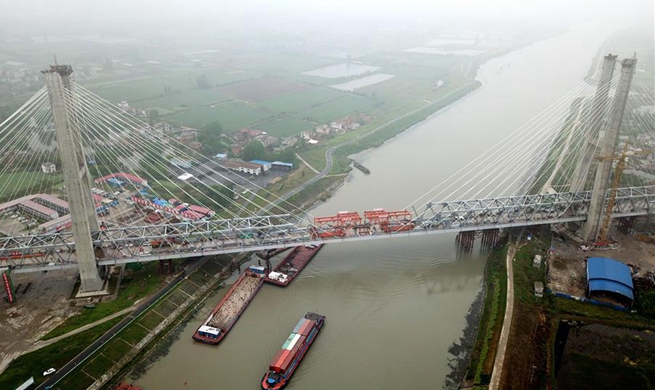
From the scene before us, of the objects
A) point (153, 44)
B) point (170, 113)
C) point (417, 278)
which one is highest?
point (153, 44)

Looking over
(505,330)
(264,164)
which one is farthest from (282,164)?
(505,330)

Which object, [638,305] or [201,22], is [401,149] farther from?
[201,22]

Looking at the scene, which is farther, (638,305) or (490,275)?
(490,275)

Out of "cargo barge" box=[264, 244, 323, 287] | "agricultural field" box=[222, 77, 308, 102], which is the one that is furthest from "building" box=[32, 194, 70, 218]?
"agricultural field" box=[222, 77, 308, 102]

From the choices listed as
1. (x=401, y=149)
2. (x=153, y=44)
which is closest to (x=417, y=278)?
(x=401, y=149)

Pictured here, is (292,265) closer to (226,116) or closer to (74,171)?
(74,171)

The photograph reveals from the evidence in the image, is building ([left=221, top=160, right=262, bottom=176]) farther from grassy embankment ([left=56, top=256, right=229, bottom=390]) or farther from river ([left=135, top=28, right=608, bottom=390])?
grassy embankment ([left=56, top=256, right=229, bottom=390])

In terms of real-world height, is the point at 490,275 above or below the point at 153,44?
below
